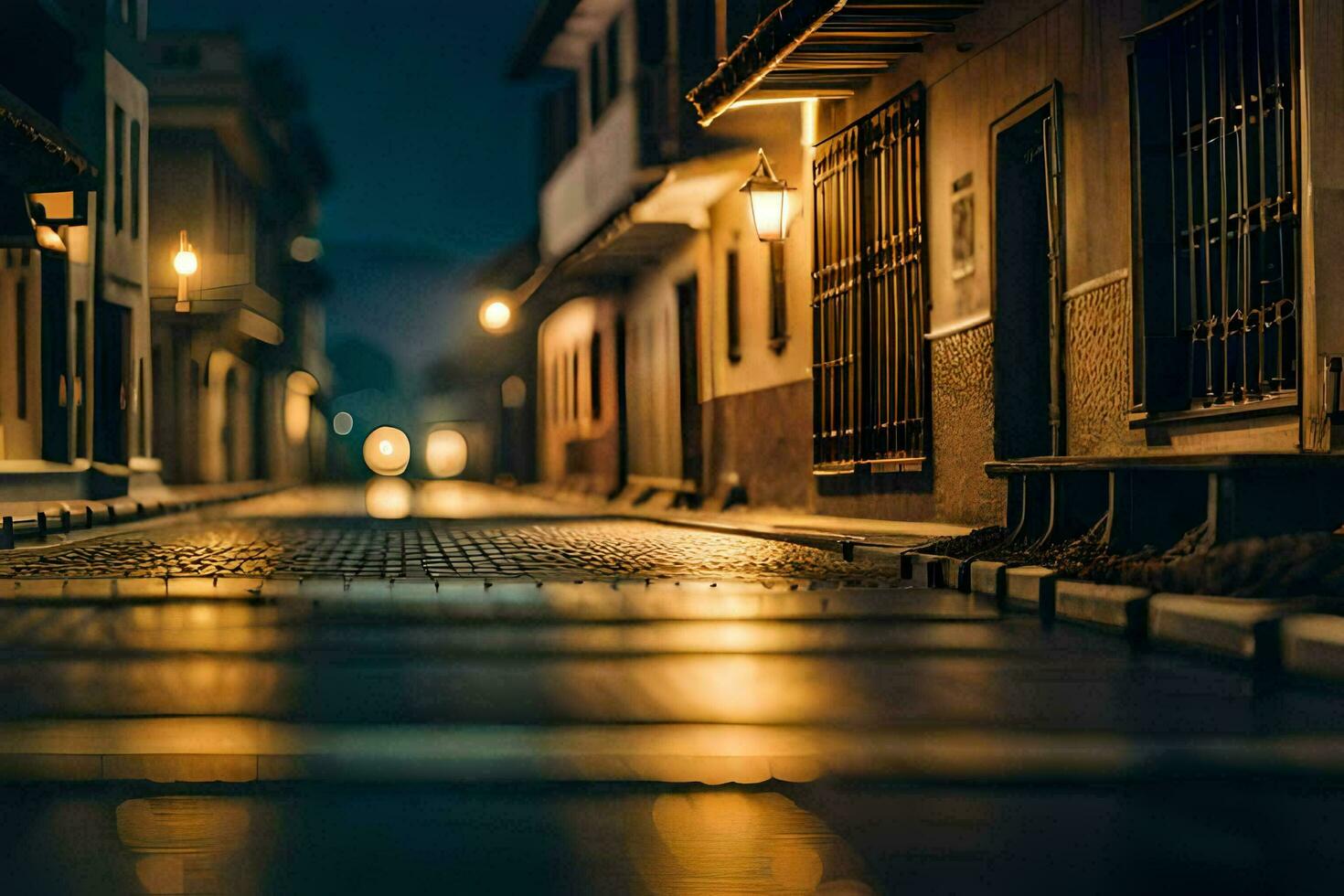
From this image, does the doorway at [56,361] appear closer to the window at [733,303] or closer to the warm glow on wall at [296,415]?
the window at [733,303]

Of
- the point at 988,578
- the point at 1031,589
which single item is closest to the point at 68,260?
the point at 988,578

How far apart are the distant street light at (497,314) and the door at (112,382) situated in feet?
35.2

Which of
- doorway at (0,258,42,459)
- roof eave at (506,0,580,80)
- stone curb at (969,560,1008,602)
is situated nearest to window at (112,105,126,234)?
doorway at (0,258,42,459)

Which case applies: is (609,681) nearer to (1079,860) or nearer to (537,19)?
(1079,860)

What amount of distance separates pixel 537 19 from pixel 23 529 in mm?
16006

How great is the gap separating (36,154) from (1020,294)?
1096cm

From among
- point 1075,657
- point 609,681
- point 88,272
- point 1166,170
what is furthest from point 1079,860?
point 88,272

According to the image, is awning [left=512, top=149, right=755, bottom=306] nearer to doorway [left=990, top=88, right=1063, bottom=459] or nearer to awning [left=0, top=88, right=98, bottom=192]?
awning [left=0, top=88, right=98, bottom=192]

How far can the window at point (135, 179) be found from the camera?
93.5ft

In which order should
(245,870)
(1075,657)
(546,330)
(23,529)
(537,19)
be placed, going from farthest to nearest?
(546,330) < (537,19) < (23,529) < (1075,657) < (245,870)

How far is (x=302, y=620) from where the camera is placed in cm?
921

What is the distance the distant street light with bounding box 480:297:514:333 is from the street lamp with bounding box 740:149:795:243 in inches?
770

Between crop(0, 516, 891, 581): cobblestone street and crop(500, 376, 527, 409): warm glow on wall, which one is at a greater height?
crop(500, 376, 527, 409): warm glow on wall

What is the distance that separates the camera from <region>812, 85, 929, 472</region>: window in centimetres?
1609
